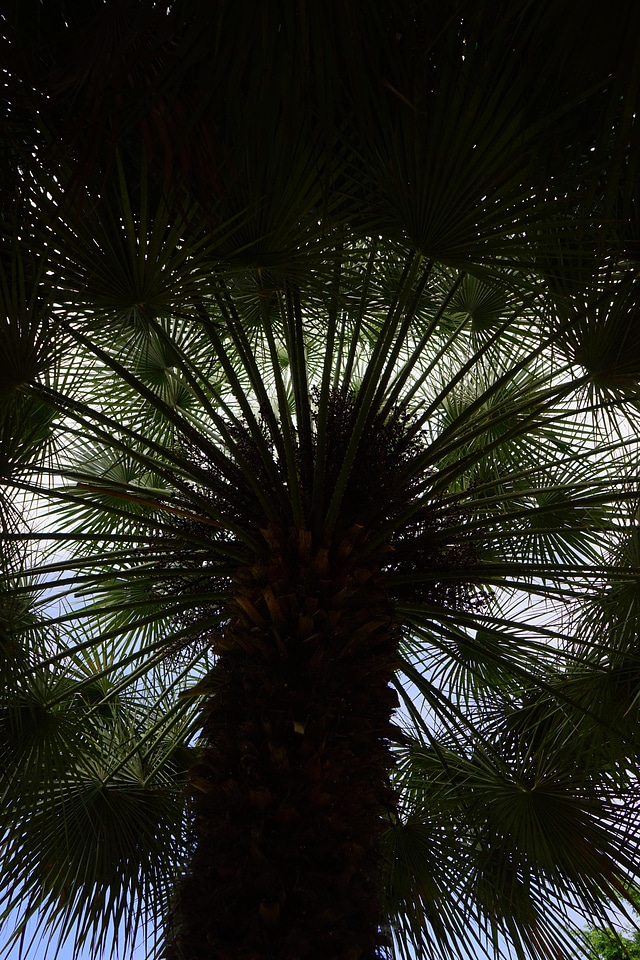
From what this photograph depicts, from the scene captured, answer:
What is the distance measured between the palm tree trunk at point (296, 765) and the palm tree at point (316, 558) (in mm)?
12

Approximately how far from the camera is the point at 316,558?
Result: 363 cm

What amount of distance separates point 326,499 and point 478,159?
1741 millimetres

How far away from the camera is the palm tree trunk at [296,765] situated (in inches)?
110

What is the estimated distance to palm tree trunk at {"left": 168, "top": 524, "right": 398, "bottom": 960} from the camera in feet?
9.13

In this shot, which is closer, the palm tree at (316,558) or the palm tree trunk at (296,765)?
the palm tree trunk at (296,765)

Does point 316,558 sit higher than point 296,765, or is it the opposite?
point 316,558

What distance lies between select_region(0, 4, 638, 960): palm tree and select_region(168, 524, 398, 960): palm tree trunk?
12 mm

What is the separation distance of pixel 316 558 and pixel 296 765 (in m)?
0.88

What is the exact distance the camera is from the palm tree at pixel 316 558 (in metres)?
3.00

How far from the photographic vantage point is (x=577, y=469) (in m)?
5.76

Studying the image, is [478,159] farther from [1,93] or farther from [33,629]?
[33,629]

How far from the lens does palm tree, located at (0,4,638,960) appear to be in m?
3.00

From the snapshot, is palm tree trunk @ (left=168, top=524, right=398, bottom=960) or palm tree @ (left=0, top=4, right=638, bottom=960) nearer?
palm tree trunk @ (left=168, top=524, right=398, bottom=960)

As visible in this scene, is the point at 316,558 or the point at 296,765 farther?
the point at 316,558
